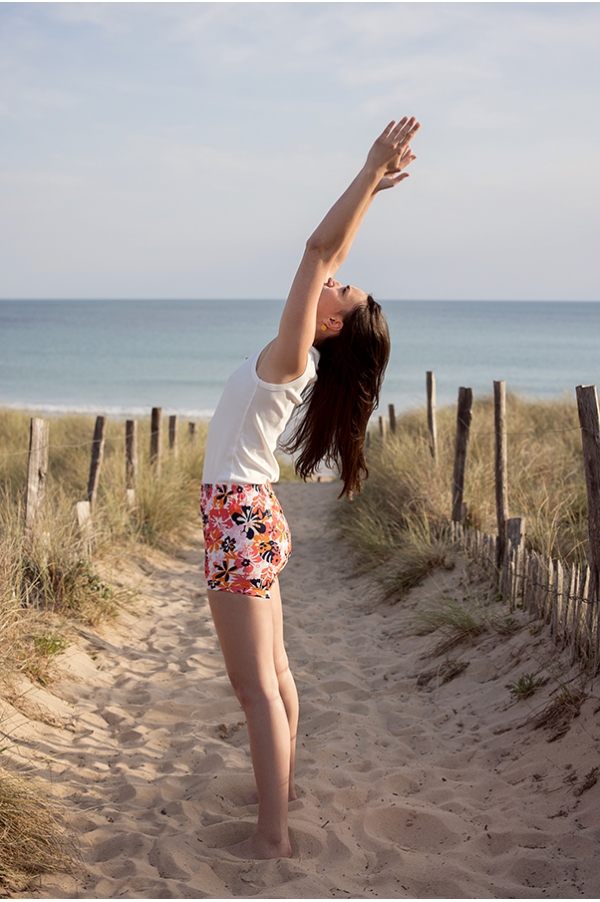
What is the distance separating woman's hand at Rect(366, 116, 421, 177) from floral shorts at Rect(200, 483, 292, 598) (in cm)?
101

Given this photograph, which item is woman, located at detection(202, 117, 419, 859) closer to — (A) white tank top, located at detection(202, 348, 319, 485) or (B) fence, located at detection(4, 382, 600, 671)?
(A) white tank top, located at detection(202, 348, 319, 485)

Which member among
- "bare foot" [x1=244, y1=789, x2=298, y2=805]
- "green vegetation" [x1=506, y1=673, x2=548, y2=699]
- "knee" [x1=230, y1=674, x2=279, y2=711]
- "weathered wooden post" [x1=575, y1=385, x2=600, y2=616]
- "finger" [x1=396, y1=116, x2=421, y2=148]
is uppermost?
"finger" [x1=396, y1=116, x2=421, y2=148]

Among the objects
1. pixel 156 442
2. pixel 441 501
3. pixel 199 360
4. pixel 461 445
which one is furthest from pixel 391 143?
pixel 199 360

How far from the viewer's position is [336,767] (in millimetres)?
3295

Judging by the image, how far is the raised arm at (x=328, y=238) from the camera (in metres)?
2.10

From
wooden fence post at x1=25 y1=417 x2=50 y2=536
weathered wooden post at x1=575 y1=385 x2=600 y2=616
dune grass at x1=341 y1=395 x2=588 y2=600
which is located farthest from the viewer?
dune grass at x1=341 y1=395 x2=588 y2=600

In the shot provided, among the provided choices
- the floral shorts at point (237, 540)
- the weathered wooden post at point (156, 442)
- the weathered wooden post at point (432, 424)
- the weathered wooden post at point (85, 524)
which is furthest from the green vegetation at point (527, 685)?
the weathered wooden post at point (156, 442)

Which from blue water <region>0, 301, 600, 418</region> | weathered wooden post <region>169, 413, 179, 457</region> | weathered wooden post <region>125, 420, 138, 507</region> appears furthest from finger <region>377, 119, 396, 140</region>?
blue water <region>0, 301, 600, 418</region>

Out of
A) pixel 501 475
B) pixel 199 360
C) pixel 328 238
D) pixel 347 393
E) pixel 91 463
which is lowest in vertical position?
pixel 501 475

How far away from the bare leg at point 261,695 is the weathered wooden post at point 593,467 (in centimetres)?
160

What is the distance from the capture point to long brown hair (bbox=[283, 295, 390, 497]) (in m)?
2.45

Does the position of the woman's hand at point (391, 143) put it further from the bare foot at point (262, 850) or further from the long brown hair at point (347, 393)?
the bare foot at point (262, 850)

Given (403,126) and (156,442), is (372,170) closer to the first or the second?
(403,126)

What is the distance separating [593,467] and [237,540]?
5.79ft
